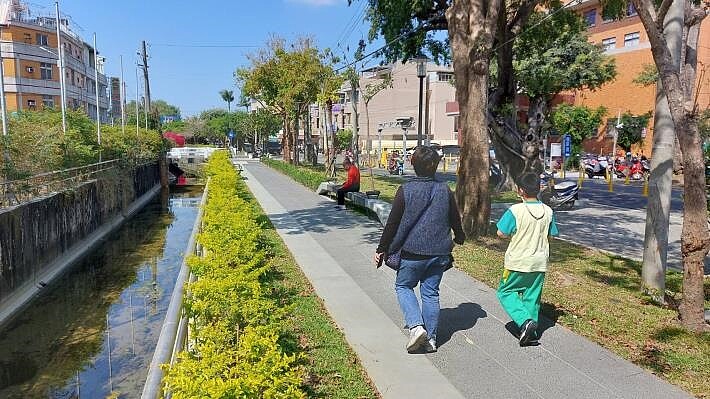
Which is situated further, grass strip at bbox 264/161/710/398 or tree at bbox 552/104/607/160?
tree at bbox 552/104/607/160

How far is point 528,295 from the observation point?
4672 mm

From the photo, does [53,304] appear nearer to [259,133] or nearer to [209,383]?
[209,383]

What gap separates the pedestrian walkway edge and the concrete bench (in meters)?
1.92

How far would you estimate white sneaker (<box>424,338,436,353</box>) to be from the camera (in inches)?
180

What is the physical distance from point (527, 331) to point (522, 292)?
1.10 ft

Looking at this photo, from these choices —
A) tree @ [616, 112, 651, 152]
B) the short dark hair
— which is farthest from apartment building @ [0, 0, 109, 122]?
the short dark hair

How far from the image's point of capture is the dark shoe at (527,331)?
4645mm

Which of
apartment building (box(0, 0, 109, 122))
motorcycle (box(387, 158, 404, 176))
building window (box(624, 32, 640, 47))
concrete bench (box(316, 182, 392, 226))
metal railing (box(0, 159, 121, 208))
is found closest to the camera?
metal railing (box(0, 159, 121, 208))

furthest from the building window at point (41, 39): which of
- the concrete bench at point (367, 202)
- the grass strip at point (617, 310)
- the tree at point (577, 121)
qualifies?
the grass strip at point (617, 310)

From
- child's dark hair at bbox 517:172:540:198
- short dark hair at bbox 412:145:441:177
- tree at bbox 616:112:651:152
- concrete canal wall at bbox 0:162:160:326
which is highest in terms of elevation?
tree at bbox 616:112:651:152

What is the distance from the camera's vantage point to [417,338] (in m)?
4.47

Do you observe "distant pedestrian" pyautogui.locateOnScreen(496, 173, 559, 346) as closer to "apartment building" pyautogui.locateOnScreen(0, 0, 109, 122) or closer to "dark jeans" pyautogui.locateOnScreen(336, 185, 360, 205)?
"dark jeans" pyautogui.locateOnScreen(336, 185, 360, 205)

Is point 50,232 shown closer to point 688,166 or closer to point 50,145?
point 50,145

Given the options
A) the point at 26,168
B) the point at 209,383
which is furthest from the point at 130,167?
the point at 209,383
